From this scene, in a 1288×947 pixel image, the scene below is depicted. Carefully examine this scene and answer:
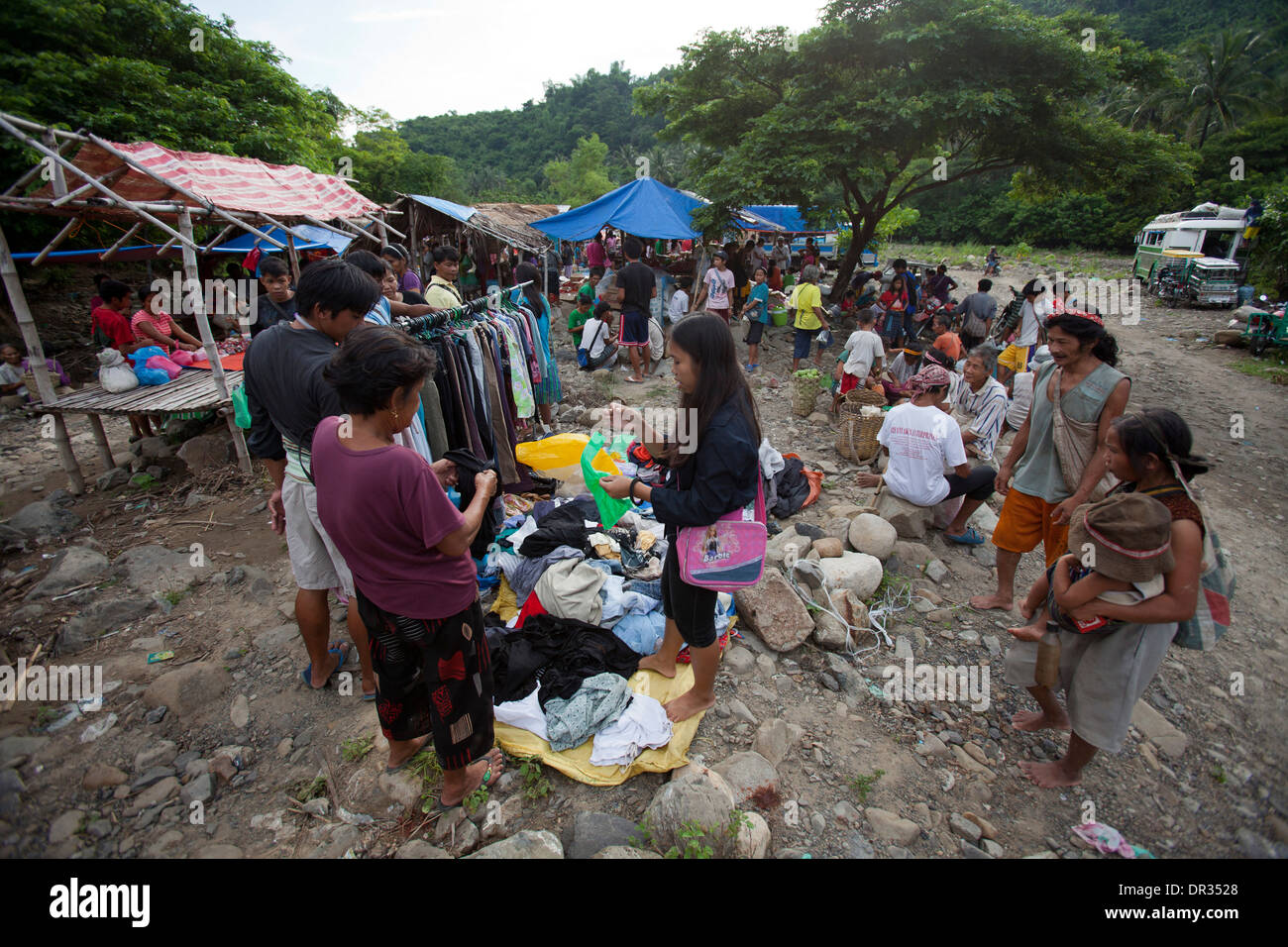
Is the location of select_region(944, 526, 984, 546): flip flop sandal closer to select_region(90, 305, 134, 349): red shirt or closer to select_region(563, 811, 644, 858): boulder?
select_region(563, 811, 644, 858): boulder

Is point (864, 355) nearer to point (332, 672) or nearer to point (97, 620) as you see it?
point (332, 672)

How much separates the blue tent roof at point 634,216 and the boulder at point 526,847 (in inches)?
406

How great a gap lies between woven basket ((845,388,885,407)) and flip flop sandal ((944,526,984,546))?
2142 millimetres

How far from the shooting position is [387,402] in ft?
5.74

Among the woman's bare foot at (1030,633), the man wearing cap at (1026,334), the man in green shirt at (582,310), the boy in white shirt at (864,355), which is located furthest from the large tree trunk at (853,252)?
the woman's bare foot at (1030,633)

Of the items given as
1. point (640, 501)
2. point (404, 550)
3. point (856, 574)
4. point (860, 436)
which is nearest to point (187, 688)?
point (404, 550)

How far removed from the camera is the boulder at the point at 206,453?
5.62 m

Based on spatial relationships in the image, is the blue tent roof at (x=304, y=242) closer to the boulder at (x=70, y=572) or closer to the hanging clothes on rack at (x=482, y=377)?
the hanging clothes on rack at (x=482, y=377)

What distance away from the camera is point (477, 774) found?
245 cm

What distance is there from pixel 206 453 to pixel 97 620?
8.68 feet

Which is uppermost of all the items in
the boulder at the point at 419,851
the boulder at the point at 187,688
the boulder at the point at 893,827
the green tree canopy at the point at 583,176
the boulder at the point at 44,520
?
the green tree canopy at the point at 583,176

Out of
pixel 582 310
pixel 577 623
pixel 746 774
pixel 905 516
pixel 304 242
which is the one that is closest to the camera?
pixel 746 774
